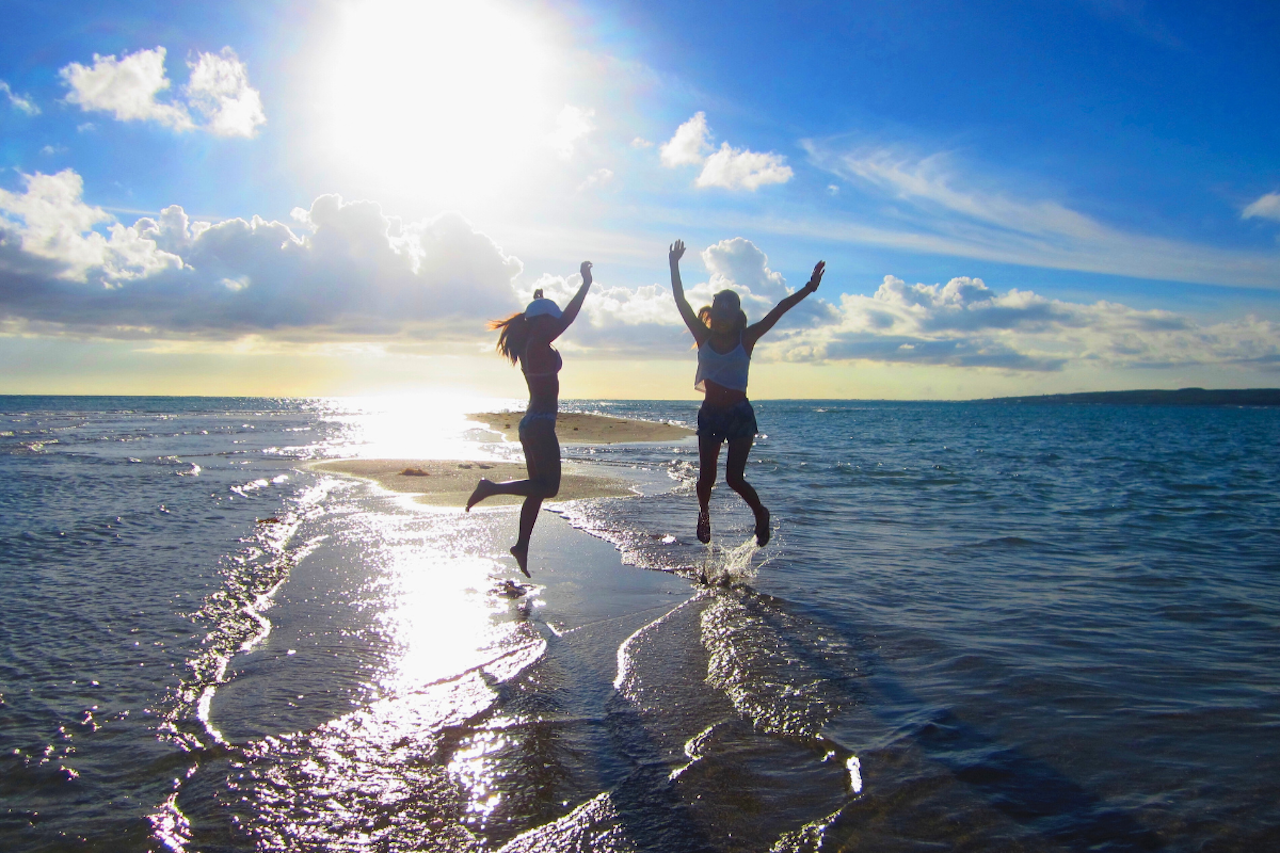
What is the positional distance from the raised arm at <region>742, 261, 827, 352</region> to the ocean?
228 cm

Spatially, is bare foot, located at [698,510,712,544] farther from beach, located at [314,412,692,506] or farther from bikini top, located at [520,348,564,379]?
beach, located at [314,412,692,506]

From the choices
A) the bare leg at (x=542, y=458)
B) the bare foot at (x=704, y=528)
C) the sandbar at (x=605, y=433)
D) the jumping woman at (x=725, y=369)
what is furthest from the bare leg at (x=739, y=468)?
the sandbar at (x=605, y=433)

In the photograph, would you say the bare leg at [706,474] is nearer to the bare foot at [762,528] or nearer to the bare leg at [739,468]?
the bare leg at [739,468]

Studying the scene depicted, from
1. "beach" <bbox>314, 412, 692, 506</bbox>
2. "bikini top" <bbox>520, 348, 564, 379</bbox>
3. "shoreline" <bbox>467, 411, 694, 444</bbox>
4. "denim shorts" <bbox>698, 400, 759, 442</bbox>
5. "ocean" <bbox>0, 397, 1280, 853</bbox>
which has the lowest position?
"ocean" <bbox>0, 397, 1280, 853</bbox>

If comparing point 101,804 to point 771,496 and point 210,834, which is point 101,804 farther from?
point 771,496

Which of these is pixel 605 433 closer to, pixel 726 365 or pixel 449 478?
pixel 449 478

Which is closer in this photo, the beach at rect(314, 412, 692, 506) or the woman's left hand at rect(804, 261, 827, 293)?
the woman's left hand at rect(804, 261, 827, 293)

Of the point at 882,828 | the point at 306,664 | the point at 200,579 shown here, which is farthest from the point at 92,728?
the point at 882,828

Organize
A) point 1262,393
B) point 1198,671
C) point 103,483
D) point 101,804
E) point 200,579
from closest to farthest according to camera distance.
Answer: point 101,804, point 1198,671, point 200,579, point 103,483, point 1262,393

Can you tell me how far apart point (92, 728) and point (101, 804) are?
833 mm

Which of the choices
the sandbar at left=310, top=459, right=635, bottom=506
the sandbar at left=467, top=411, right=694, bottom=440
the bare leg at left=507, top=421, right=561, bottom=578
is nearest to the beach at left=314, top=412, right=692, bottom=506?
the sandbar at left=310, top=459, right=635, bottom=506

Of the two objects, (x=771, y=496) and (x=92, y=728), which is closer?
(x=92, y=728)

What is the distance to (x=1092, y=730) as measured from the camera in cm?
391

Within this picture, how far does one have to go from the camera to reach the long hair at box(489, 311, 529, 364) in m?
6.34
